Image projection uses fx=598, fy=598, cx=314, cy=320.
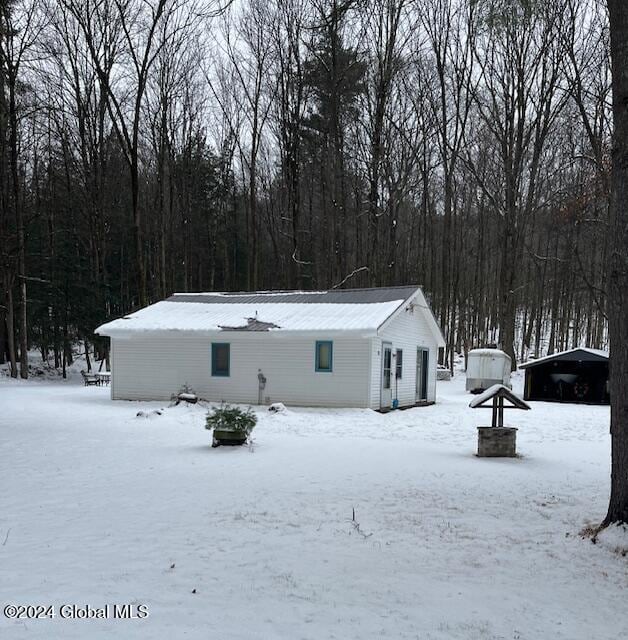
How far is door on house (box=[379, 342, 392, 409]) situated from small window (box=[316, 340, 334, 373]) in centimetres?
166

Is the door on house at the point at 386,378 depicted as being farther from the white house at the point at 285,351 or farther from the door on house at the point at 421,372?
the door on house at the point at 421,372

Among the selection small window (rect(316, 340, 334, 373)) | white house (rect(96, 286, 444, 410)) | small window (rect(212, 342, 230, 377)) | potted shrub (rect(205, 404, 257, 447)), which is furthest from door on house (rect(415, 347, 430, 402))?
potted shrub (rect(205, 404, 257, 447))

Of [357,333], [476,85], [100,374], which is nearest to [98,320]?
[100,374]

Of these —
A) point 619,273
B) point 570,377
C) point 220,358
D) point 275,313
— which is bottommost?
point 570,377

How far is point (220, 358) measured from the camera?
18.7 metres

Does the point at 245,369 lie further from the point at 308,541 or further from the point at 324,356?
the point at 308,541

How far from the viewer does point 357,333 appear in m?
16.8

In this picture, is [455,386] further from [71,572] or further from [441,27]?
[71,572]

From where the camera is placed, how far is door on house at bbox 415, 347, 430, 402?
68.7ft

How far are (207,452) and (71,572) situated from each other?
5531mm

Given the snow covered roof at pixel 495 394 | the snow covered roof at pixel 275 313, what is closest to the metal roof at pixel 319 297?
the snow covered roof at pixel 275 313

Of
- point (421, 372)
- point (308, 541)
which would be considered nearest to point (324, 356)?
point (421, 372)

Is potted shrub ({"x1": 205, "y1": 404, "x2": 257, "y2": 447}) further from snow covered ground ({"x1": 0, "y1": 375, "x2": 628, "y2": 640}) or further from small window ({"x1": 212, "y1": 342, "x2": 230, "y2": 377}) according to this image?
small window ({"x1": 212, "y1": 342, "x2": 230, "y2": 377})

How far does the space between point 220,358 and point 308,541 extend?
1341 cm
